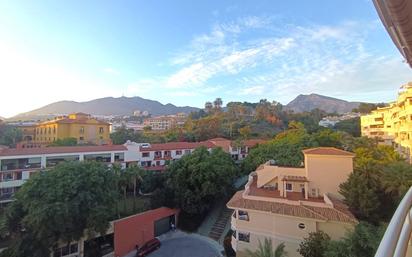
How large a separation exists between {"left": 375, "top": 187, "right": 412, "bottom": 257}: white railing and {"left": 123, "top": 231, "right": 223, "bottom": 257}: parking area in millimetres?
18042

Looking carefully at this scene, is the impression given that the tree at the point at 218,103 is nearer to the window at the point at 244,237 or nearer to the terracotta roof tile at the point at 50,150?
the terracotta roof tile at the point at 50,150

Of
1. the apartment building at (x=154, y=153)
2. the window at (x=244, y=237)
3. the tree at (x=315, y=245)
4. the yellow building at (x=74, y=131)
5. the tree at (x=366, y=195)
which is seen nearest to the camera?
the tree at (x=315, y=245)

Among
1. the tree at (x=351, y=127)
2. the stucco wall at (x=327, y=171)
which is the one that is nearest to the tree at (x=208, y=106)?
the tree at (x=351, y=127)

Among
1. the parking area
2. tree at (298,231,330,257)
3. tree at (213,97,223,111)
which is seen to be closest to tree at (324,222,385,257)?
tree at (298,231,330,257)

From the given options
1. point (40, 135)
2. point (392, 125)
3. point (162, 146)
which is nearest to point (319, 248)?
point (162, 146)

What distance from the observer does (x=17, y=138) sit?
41656mm

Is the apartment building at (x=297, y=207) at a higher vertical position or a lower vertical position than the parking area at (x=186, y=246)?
higher

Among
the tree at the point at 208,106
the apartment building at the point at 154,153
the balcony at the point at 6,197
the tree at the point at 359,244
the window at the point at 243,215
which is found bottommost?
the balcony at the point at 6,197

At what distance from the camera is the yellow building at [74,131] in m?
45.3

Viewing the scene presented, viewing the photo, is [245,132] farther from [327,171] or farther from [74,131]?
[327,171]

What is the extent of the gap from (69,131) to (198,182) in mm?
34618

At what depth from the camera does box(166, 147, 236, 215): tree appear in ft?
71.7

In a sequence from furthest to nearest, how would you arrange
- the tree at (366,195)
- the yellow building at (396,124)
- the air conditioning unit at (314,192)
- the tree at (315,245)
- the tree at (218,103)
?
the tree at (218,103)
the yellow building at (396,124)
the air conditioning unit at (314,192)
the tree at (366,195)
the tree at (315,245)

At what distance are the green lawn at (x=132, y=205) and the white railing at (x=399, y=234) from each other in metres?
22.2
